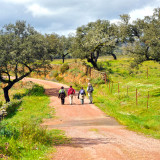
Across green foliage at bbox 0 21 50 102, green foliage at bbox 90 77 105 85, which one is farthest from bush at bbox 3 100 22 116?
green foliage at bbox 90 77 105 85

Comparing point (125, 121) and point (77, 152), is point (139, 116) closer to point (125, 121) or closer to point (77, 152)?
point (125, 121)

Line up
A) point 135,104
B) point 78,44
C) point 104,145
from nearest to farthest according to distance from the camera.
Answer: point 104,145
point 135,104
point 78,44

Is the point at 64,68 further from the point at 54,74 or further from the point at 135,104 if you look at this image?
the point at 135,104

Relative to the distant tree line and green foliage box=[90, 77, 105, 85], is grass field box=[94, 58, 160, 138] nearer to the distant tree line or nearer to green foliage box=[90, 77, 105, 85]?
green foliage box=[90, 77, 105, 85]

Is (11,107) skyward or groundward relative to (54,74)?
groundward

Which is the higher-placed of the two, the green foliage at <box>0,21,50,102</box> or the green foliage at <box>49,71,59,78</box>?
the green foliage at <box>0,21,50,102</box>

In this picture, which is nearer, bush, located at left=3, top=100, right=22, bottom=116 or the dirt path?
the dirt path

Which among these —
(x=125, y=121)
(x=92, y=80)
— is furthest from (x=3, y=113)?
(x=92, y=80)

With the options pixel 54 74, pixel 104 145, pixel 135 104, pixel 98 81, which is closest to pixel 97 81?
pixel 98 81

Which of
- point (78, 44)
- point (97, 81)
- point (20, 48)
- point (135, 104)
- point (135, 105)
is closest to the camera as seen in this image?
point (135, 105)

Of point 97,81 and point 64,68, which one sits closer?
point 97,81

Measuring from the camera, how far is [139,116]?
16766mm

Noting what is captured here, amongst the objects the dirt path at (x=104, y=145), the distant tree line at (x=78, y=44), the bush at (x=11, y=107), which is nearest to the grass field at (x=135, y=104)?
the dirt path at (x=104, y=145)

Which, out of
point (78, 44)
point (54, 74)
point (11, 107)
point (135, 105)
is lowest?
point (11, 107)
